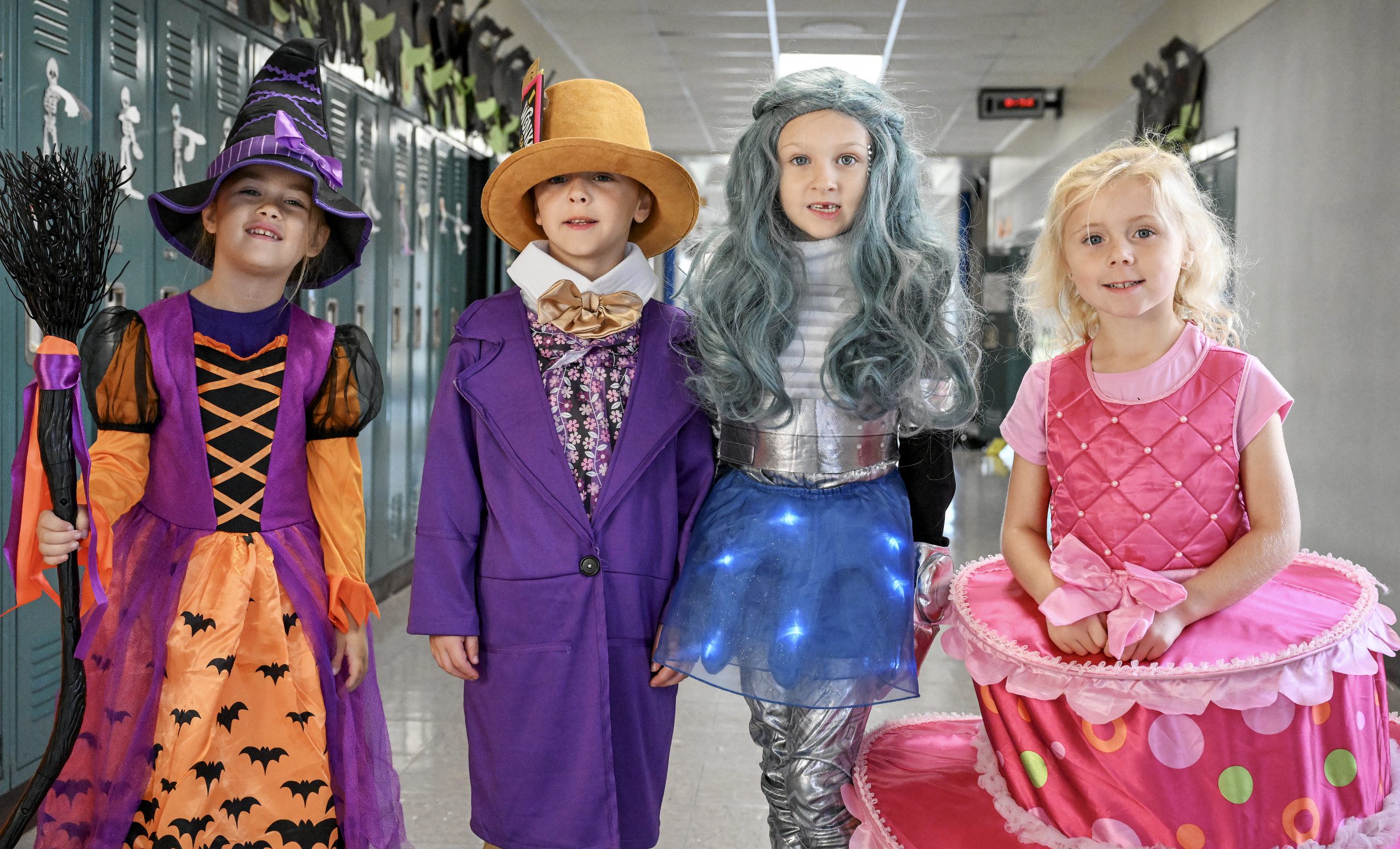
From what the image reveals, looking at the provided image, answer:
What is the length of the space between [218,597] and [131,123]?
61.6 inches

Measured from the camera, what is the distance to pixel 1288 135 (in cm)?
440

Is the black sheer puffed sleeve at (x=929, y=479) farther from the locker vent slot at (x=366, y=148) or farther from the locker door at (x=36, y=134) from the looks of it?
the locker vent slot at (x=366, y=148)

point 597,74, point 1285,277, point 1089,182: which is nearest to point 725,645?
point 1089,182

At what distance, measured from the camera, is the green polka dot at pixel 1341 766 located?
1.35 meters

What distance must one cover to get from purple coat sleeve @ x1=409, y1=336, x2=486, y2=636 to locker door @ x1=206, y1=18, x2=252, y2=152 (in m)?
1.65

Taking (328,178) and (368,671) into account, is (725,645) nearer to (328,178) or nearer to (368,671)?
(368,671)

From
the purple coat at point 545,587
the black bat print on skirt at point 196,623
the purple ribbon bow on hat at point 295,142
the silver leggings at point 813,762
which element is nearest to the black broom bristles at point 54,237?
the purple ribbon bow on hat at point 295,142

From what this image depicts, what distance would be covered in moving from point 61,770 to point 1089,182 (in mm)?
1640

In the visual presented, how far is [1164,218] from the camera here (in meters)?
1.51

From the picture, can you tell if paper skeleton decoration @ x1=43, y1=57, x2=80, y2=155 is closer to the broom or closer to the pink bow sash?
the broom

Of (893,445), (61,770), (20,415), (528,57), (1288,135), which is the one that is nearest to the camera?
(61,770)

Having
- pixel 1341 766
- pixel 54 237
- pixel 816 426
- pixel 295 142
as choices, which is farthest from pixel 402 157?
pixel 1341 766

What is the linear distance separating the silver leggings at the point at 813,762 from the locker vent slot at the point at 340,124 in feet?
9.51

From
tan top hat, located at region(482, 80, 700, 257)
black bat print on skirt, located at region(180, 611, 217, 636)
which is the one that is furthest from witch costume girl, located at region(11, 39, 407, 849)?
tan top hat, located at region(482, 80, 700, 257)
